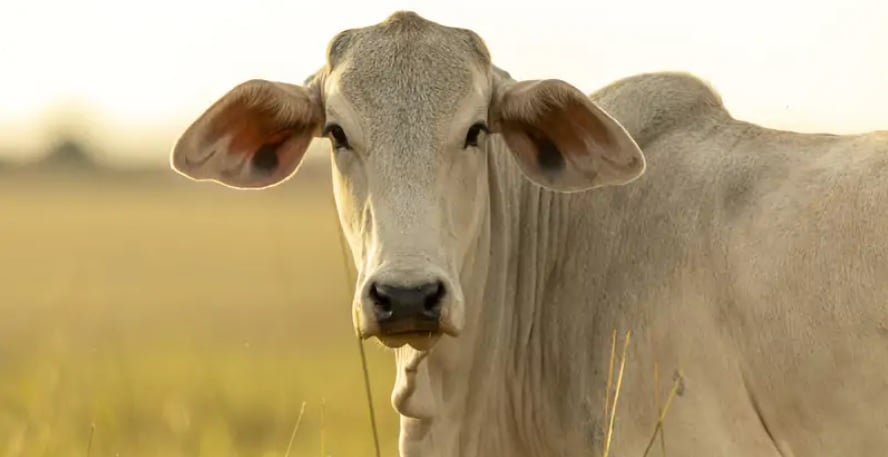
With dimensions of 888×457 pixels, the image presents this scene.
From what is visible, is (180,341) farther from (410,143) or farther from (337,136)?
(410,143)

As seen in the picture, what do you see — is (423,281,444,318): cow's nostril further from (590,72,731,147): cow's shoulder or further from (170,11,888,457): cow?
(590,72,731,147): cow's shoulder

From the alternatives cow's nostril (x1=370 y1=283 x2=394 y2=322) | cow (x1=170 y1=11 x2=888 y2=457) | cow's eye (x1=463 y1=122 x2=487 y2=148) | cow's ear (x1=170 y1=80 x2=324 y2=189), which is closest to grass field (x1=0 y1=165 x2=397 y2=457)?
cow's ear (x1=170 y1=80 x2=324 y2=189)

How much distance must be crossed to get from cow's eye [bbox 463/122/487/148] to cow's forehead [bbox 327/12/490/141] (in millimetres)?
134

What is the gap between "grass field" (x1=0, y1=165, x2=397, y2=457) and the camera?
10672 mm

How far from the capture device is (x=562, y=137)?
7.08 meters

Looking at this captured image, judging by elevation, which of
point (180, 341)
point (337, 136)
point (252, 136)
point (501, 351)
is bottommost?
point (180, 341)

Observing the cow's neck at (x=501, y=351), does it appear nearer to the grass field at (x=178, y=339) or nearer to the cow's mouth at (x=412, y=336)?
the grass field at (x=178, y=339)

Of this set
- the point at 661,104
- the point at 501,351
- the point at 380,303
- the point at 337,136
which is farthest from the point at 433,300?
the point at 661,104

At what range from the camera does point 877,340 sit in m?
6.29

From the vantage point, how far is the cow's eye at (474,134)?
682 cm

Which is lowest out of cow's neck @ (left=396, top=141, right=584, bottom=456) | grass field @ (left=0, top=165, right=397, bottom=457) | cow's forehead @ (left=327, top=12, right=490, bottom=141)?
grass field @ (left=0, top=165, right=397, bottom=457)

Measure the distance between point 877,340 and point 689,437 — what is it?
80 centimetres

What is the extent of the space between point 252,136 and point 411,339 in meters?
1.47

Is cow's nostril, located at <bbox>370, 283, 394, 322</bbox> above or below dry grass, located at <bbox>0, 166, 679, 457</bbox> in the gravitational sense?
above
